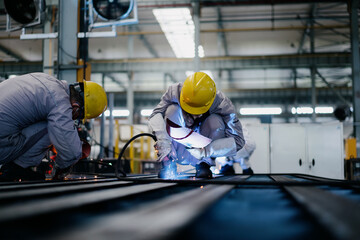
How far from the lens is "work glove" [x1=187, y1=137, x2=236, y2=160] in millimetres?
2969

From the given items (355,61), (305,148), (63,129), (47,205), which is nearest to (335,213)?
(47,205)

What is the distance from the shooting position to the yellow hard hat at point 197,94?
284 centimetres

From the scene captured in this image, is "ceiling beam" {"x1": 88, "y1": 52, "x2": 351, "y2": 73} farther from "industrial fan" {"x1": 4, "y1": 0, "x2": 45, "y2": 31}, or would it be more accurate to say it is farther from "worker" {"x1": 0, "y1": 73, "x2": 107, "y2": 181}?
"worker" {"x1": 0, "y1": 73, "x2": 107, "y2": 181}

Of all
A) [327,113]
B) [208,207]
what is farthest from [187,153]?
[327,113]

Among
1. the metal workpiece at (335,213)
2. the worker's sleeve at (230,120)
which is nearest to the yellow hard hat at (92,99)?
the worker's sleeve at (230,120)

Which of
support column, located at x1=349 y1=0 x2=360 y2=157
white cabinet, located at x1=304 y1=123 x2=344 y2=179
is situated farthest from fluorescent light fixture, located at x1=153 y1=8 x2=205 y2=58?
white cabinet, located at x1=304 y1=123 x2=344 y2=179

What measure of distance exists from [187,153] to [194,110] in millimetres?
575

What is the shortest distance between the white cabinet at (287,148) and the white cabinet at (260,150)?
0.11 m

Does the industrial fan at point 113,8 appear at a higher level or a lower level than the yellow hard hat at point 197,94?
higher

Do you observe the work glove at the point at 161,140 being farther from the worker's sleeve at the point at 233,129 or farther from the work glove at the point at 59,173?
the work glove at the point at 59,173

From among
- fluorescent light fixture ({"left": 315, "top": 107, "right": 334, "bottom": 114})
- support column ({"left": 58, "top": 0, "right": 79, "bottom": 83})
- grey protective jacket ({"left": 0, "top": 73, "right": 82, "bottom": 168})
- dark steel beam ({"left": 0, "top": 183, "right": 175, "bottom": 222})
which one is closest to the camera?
dark steel beam ({"left": 0, "top": 183, "right": 175, "bottom": 222})

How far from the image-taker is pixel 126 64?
37.2ft

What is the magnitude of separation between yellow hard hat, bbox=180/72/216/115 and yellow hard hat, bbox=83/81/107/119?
764 mm

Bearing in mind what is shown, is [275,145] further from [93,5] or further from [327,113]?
[327,113]
